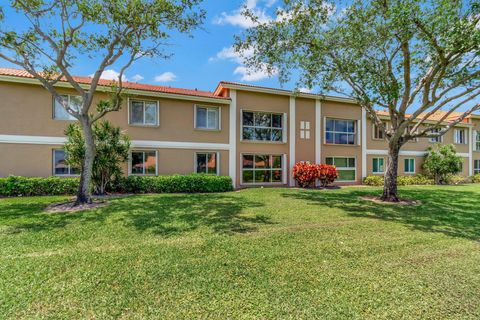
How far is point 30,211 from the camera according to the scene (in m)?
7.75

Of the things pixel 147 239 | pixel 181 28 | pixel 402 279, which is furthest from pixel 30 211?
pixel 402 279

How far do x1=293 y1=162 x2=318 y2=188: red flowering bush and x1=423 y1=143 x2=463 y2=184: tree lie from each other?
11986 mm

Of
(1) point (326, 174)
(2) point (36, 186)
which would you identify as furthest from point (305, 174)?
(2) point (36, 186)

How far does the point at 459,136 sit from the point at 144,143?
29284 mm

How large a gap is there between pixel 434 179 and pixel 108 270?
24.8 m

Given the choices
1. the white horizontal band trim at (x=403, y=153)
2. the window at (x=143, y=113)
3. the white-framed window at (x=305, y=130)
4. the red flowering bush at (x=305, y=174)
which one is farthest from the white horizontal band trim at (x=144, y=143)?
the white horizontal band trim at (x=403, y=153)

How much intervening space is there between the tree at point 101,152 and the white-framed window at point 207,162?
4.32 metres

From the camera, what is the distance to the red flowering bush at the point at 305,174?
15312mm

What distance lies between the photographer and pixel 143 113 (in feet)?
45.5

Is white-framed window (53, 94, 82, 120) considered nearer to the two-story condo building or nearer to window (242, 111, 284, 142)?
the two-story condo building

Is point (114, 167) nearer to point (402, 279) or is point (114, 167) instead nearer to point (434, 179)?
point (402, 279)

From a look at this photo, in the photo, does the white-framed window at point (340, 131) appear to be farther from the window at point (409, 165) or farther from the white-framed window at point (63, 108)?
the white-framed window at point (63, 108)

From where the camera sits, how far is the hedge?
1061cm

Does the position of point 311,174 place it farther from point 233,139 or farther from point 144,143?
point 144,143
